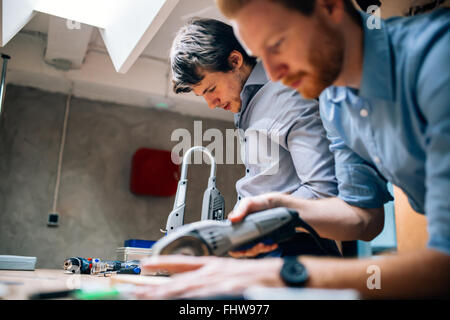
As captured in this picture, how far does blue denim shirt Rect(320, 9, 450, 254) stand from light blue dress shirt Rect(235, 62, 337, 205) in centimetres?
16

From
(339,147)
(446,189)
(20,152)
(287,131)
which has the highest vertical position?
(20,152)

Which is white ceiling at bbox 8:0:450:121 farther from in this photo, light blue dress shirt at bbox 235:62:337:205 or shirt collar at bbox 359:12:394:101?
shirt collar at bbox 359:12:394:101

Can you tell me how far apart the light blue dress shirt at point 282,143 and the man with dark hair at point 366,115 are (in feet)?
0.50

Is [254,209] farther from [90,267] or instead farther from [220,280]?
[90,267]

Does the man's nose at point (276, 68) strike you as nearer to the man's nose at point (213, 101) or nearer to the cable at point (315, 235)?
the cable at point (315, 235)

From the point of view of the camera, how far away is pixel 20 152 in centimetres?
338

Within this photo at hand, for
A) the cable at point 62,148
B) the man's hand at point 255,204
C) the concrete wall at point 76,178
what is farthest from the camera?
the cable at point 62,148

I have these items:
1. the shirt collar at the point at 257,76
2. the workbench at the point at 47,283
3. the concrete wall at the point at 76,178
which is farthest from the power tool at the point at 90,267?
the concrete wall at the point at 76,178

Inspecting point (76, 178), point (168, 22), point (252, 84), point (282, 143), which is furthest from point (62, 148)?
point (282, 143)

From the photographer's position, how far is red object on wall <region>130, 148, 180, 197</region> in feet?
12.0

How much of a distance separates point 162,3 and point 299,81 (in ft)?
4.80

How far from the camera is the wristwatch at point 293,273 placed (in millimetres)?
488
